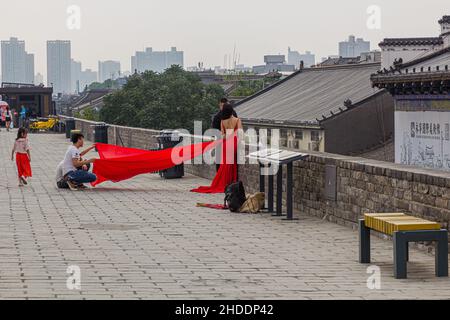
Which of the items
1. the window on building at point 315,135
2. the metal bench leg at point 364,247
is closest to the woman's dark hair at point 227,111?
the metal bench leg at point 364,247

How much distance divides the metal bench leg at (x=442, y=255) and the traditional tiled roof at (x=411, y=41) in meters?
48.3

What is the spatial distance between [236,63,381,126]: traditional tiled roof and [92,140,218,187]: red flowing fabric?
4523 cm

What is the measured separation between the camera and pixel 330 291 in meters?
10.3

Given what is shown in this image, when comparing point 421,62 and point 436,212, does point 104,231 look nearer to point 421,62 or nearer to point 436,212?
point 436,212

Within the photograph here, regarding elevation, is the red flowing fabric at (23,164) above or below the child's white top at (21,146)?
below

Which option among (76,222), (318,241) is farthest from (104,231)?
(318,241)

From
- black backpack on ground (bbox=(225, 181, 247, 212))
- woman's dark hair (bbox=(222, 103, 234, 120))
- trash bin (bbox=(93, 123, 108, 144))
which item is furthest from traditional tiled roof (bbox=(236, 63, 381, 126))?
black backpack on ground (bbox=(225, 181, 247, 212))

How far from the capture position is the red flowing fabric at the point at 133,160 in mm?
23391

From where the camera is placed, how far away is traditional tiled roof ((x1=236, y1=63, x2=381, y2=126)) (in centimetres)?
7162

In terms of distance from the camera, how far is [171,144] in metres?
27.2

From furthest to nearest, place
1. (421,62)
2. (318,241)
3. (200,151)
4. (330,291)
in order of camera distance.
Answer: (421,62) < (200,151) < (318,241) < (330,291)

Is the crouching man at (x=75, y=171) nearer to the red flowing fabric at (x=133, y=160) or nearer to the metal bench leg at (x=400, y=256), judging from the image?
the red flowing fabric at (x=133, y=160)

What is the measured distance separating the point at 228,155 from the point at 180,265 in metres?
8.76

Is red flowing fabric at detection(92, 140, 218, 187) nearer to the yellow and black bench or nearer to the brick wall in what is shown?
the brick wall
